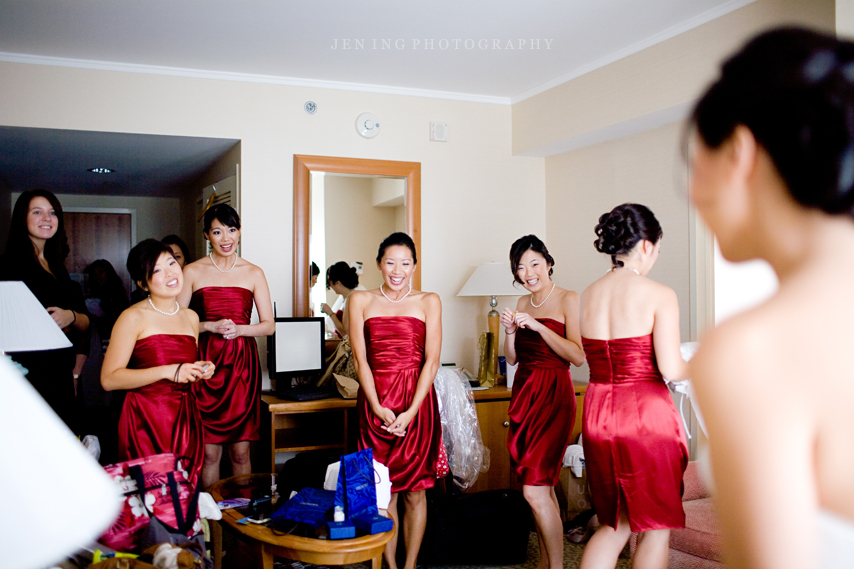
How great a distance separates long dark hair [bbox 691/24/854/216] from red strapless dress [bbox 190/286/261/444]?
3156 mm

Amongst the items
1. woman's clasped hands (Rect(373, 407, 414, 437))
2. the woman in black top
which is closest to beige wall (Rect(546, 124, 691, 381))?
woman's clasped hands (Rect(373, 407, 414, 437))

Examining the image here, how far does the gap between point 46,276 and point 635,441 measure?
9.55 ft

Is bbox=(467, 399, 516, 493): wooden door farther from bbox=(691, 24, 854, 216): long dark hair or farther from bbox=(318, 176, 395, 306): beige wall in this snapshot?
bbox=(691, 24, 854, 216): long dark hair

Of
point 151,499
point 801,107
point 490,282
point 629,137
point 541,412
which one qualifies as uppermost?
point 629,137

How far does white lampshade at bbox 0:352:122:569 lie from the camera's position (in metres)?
0.52

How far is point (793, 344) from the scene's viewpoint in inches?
20.4

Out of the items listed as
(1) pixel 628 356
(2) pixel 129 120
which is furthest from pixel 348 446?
(2) pixel 129 120

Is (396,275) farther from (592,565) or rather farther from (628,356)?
(592,565)

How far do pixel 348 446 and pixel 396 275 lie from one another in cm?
132

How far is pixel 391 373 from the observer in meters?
3.00

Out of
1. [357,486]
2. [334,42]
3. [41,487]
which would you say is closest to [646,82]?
[334,42]

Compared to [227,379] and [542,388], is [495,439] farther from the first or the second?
[227,379]

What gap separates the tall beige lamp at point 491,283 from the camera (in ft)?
14.4

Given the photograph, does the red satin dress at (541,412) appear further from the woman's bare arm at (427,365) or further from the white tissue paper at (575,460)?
the white tissue paper at (575,460)
